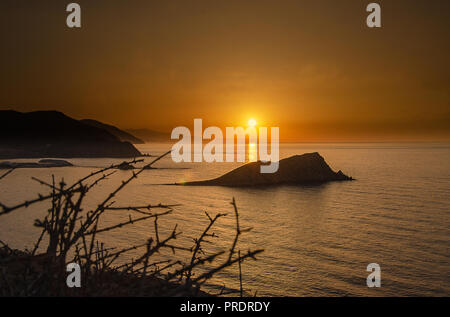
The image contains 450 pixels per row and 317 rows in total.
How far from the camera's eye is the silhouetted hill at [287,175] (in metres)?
66.1

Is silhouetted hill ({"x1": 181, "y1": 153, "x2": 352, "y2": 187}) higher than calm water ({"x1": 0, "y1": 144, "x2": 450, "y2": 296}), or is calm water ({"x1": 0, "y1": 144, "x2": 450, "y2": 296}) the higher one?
silhouetted hill ({"x1": 181, "y1": 153, "x2": 352, "y2": 187})

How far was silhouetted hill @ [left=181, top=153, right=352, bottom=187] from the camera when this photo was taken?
6606cm

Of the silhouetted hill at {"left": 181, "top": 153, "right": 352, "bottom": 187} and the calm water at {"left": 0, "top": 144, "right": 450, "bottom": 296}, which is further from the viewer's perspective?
the silhouetted hill at {"left": 181, "top": 153, "right": 352, "bottom": 187}

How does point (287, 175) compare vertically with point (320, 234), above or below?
above

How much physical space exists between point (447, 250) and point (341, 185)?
40.7m

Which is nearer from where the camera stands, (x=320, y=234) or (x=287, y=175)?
(x=320, y=234)

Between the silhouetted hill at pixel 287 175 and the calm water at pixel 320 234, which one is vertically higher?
the silhouetted hill at pixel 287 175

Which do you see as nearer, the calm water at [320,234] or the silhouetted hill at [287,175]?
the calm water at [320,234]

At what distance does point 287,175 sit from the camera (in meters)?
68.9

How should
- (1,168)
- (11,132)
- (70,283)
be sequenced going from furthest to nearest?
1. (11,132)
2. (1,168)
3. (70,283)
